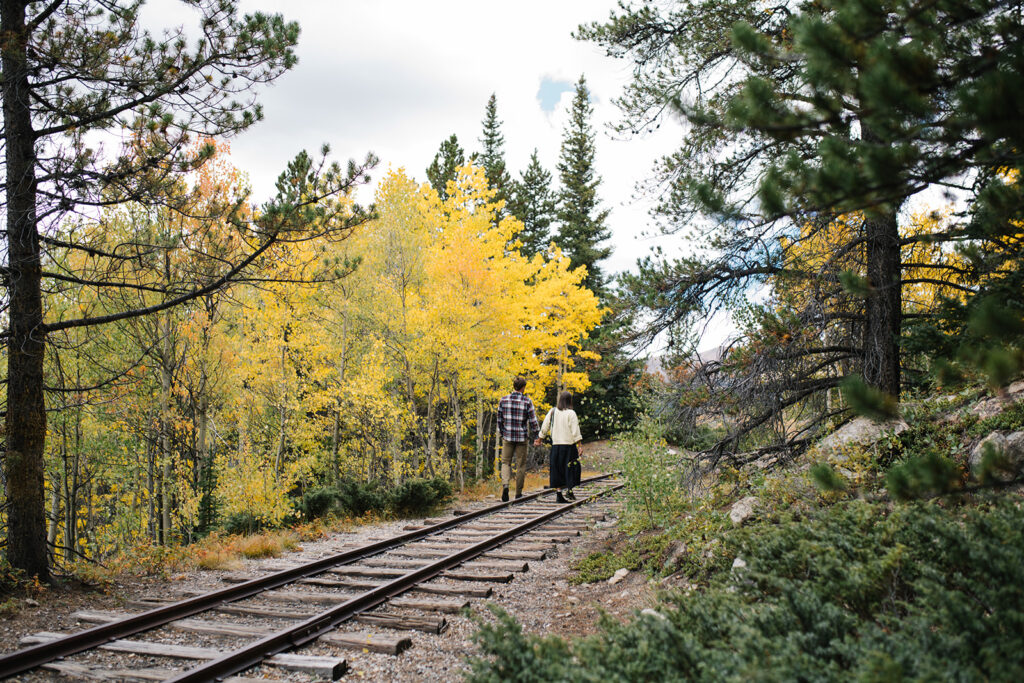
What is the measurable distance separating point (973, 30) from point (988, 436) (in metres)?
3.49

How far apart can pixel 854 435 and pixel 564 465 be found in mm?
5465

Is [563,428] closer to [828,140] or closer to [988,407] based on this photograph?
[988,407]

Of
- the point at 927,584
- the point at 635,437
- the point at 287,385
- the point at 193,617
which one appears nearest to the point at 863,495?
the point at 927,584

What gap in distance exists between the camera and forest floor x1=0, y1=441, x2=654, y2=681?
3.88 metres

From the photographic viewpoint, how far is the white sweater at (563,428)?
1023 centimetres

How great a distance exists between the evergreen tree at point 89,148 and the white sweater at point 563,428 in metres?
5.47

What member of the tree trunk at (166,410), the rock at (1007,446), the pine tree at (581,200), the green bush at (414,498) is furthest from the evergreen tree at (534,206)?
the rock at (1007,446)

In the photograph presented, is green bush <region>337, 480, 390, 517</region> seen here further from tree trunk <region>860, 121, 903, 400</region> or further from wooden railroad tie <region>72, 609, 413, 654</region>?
tree trunk <region>860, 121, 903, 400</region>

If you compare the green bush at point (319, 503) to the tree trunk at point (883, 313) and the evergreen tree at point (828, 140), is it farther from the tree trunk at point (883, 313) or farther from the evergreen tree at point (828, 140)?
the tree trunk at point (883, 313)

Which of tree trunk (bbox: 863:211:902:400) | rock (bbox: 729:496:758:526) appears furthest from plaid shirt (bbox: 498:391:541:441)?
tree trunk (bbox: 863:211:902:400)

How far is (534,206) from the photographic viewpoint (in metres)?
35.5

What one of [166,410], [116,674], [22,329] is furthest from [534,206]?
[116,674]

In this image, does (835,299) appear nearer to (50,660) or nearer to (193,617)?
(193,617)

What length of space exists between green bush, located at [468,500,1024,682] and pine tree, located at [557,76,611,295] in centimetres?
2647
